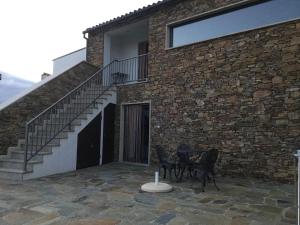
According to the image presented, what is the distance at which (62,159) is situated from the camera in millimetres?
7836

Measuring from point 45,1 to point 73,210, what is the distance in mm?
8197

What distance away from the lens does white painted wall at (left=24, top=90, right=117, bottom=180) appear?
707cm

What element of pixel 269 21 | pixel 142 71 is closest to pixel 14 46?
pixel 142 71

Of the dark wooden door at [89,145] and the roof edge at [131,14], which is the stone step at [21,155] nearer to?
the dark wooden door at [89,145]

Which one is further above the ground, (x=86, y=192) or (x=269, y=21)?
(x=269, y=21)

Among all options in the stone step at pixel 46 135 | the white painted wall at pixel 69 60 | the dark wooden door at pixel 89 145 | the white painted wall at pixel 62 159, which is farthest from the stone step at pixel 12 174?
the white painted wall at pixel 69 60

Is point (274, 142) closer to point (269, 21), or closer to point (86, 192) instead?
point (269, 21)

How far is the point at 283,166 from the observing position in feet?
22.0

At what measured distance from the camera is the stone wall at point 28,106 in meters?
7.93

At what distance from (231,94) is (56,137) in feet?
16.3

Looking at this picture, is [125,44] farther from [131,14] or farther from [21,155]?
[21,155]

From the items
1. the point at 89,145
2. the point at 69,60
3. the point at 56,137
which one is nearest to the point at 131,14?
the point at 69,60

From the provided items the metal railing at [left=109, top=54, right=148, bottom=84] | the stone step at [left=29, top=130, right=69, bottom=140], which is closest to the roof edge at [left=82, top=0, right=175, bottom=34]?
the metal railing at [left=109, top=54, right=148, bottom=84]

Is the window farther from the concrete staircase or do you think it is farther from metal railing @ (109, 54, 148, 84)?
the concrete staircase
